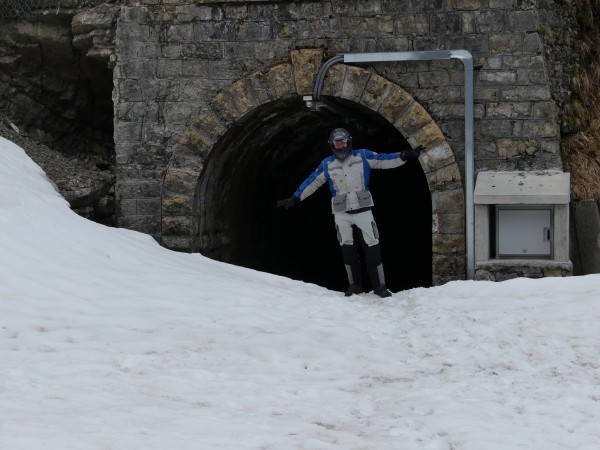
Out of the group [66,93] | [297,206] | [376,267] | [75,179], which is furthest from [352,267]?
[297,206]

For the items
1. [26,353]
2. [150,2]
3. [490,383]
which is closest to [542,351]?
[490,383]

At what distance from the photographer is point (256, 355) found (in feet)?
19.9

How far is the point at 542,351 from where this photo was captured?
6.36 metres

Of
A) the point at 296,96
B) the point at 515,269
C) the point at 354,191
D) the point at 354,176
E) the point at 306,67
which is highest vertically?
the point at 306,67

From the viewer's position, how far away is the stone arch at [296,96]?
9.37m

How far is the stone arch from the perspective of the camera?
937 cm

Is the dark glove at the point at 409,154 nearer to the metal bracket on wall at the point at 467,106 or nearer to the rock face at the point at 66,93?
the metal bracket on wall at the point at 467,106

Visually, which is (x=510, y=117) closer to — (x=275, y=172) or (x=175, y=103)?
(x=175, y=103)

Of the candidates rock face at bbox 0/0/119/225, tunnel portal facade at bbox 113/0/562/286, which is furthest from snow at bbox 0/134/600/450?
rock face at bbox 0/0/119/225

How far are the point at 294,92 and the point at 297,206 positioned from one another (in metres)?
5.05

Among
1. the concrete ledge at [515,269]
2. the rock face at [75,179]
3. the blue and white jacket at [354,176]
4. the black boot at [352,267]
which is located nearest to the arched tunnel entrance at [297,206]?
the rock face at [75,179]

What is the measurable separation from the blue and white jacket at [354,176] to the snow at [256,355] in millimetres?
898

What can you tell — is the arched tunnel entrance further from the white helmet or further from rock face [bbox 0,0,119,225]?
rock face [bbox 0,0,119,225]

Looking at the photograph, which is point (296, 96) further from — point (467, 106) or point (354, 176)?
point (467, 106)
